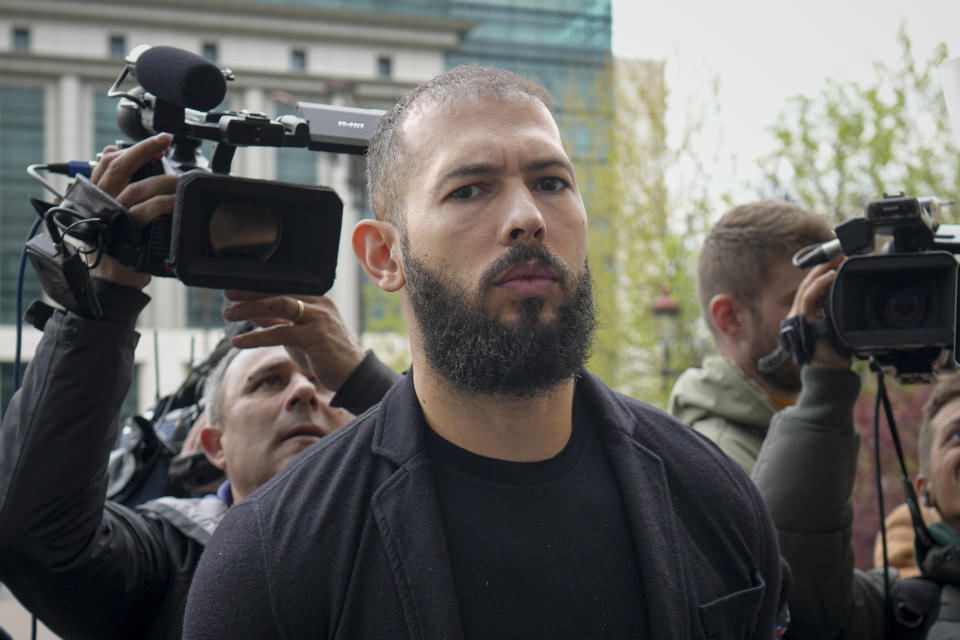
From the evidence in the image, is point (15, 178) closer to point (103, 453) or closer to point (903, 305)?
point (103, 453)

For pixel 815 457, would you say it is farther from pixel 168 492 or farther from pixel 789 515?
pixel 168 492

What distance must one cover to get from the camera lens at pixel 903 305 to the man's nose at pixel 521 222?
3.67 ft

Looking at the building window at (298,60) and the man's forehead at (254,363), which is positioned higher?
the building window at (298,60)

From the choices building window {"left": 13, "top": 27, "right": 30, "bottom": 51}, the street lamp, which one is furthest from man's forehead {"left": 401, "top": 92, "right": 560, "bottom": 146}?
building window {"left": 13, "top": 27, "right": 30, "bottom": 51}

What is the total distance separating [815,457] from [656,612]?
1031mm

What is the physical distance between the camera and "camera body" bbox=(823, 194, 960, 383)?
2543 millimetres

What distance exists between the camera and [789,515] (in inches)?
105

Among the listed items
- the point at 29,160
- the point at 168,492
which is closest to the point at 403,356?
the point at 168,492

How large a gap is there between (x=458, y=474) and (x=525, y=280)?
380 millimetres

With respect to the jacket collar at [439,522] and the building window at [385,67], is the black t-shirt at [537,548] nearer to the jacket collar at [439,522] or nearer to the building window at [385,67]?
the jacket collar at [439,522]

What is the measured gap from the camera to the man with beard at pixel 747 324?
3.12m

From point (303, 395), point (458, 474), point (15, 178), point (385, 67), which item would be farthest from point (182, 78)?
point (385, 67)

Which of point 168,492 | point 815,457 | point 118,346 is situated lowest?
point 168,492

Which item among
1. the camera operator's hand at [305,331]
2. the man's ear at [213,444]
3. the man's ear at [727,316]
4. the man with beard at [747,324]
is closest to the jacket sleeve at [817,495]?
the man with beard at [747,324]
